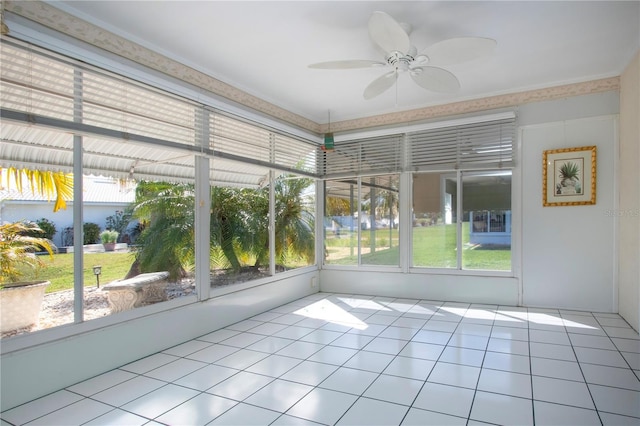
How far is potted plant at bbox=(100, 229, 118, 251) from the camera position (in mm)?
3053

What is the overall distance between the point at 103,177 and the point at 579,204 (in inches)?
203

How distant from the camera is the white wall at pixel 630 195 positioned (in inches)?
144

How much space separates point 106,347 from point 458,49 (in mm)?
3573

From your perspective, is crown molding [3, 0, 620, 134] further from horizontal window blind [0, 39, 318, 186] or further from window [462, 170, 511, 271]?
window [462, 170, 511, 271]

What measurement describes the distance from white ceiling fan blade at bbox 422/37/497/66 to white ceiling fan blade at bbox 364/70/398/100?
0.38 meters

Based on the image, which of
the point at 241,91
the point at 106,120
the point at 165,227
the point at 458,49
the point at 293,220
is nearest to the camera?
the point at 458,49

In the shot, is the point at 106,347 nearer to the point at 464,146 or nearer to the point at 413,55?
the point at 413,55

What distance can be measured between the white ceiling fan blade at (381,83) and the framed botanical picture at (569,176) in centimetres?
258

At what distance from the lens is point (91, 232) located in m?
2.95

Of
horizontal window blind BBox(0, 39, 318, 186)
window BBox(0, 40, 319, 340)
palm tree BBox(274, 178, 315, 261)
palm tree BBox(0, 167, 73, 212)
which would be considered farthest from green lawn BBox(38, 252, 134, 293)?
palm tree BBox(274, 178, 315, 261)

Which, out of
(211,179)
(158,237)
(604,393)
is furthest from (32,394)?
(604,393)

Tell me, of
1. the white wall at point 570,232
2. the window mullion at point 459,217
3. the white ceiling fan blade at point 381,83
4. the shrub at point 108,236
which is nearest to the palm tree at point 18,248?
the shrub at point 108,236

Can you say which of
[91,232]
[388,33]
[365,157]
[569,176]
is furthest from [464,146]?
[91,232]

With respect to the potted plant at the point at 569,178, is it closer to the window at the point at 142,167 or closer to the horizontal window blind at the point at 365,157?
the horizontal window blind at the point at 365,157
